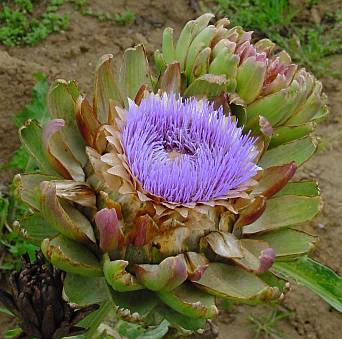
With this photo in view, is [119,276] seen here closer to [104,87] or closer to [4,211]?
[104,87]

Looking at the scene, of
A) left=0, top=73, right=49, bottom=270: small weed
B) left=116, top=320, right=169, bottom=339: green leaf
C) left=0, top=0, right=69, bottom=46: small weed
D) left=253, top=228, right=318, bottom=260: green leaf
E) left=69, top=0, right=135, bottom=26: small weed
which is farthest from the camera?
left=69, top=0, right=135, bottom=26: small weed

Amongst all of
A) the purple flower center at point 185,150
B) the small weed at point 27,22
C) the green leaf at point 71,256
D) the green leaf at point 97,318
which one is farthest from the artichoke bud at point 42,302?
the small weed at point 27,22

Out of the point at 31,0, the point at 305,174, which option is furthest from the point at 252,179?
the point at 31,0

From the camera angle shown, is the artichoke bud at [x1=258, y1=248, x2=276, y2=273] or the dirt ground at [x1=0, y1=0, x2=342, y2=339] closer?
the artichoke bud at [x1=258, y1=248, x2=276, y2=273]

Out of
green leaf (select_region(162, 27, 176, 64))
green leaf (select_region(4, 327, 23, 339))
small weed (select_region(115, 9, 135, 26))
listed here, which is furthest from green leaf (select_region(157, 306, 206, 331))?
small weed (select_region(115, 9, 135, 26))

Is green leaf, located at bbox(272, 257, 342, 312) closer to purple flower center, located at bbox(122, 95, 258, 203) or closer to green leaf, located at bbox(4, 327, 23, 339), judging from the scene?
purple flower center, located at bbox(122, 95, 258, 203)

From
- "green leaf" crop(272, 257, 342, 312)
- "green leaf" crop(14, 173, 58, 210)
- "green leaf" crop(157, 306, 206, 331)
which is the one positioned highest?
"green leaf" crop(14, 173, 58, 210)

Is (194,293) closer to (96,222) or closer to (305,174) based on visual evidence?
(96,222)
